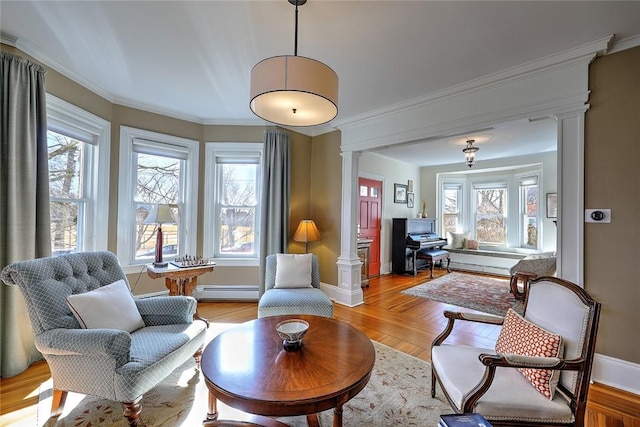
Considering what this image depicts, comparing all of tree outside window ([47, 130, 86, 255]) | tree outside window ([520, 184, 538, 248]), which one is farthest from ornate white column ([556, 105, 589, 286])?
tree outside window ([47, 130, 86, 255])

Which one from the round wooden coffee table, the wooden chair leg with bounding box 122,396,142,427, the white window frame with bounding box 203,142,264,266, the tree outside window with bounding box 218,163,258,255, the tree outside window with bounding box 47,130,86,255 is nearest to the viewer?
the round wooden coffee table

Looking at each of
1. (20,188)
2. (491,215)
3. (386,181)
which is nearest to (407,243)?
(386,181)

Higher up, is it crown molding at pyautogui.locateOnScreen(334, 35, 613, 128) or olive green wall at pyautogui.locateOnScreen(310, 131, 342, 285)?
crown molding at pyautogui.locateOnScreen(334, 35, 613, 128)

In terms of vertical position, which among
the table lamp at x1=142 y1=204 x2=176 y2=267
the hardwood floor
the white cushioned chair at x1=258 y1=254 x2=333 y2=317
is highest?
the table lamp at x1=142 y1=204 x2=176 y2=267

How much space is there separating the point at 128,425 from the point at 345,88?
3.23 m

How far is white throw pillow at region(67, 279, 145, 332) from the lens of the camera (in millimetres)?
1679

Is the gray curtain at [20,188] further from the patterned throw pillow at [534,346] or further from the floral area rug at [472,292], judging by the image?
the floral area rug at [472,292]

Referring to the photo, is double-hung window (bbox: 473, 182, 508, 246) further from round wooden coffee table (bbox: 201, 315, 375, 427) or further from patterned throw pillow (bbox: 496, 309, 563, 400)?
round wooden coffee table (bbox: 201, 315, 375, 427)

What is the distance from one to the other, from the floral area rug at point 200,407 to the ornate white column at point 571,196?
1496 millimetres

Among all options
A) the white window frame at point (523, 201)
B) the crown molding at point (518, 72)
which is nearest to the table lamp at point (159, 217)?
the crown molding at point (518, 72)

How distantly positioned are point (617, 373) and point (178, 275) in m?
3.89

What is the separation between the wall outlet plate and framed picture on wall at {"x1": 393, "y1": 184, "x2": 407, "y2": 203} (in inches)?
169

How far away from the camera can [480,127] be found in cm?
279

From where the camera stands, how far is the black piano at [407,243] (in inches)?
235
